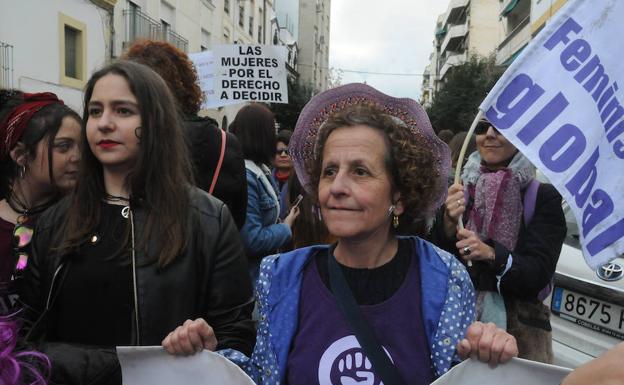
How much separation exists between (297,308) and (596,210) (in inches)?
44.7

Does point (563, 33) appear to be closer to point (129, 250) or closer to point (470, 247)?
point (470, 247)

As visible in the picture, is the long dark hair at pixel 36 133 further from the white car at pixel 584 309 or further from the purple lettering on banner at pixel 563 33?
the white car at pixel 584 309

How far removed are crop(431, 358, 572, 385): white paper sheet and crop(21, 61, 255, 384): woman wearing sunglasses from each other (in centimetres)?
74

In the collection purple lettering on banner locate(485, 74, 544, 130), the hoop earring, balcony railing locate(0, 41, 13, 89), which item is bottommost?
the hoop earring

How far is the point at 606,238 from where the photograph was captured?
194 cm

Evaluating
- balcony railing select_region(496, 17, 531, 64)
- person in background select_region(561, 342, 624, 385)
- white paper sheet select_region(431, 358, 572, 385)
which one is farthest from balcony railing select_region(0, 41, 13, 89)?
balcony railing select_region(496, 17, 531, 64)

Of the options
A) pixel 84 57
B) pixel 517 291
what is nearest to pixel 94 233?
pixel 517 291

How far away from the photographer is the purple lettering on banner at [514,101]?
6.87 ft

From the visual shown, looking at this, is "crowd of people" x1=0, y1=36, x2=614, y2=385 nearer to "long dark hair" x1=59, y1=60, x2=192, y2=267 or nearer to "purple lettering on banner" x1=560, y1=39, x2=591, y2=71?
"long dark hair" x1=59, y1=60, x2=192, y2=267

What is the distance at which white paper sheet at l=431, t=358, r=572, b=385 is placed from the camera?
54.5 inches

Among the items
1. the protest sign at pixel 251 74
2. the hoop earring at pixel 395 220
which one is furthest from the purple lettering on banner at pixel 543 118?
the protest sign at pixel 251 74

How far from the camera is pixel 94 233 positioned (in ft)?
6.02

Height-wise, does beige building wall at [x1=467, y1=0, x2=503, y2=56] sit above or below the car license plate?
above

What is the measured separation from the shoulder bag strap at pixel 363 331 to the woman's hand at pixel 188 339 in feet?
1.30
